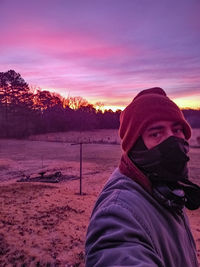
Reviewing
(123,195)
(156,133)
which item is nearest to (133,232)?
(123,195)

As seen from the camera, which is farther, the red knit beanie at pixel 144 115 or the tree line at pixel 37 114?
the tree line at pixel 37 114

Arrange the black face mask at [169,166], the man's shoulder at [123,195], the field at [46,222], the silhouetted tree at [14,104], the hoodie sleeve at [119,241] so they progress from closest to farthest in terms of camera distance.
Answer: the hoodie sleeve at [119,241] < the man's shoulder at [123,195] < the black face mask at [169,166] < the field at [46,222] < the silhouetted tree at [14,104]

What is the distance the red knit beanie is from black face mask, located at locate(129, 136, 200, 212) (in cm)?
7

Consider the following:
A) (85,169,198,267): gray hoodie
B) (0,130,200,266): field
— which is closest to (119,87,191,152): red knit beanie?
(85,169,198,267): gray hoodie

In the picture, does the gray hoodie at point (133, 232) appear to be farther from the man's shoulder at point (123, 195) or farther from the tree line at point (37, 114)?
the tree line at point (37, 114)

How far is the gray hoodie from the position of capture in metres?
0.90

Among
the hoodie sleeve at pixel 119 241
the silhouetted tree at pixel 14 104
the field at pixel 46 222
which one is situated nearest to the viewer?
the hoodie sleeve at pixel 119 241

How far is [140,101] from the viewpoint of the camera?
1.57m

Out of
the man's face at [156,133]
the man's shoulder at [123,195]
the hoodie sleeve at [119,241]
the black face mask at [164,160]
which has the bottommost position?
the hoodie sleeve at [119,241]

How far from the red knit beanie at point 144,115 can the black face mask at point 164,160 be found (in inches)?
4.3

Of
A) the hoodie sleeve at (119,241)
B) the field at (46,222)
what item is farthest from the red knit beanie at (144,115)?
the field at (46,222)

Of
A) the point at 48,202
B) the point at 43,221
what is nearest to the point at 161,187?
the point at 43,221

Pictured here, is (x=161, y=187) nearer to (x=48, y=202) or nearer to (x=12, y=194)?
(x=48, y=202)

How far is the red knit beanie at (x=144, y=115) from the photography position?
1.44 meters
